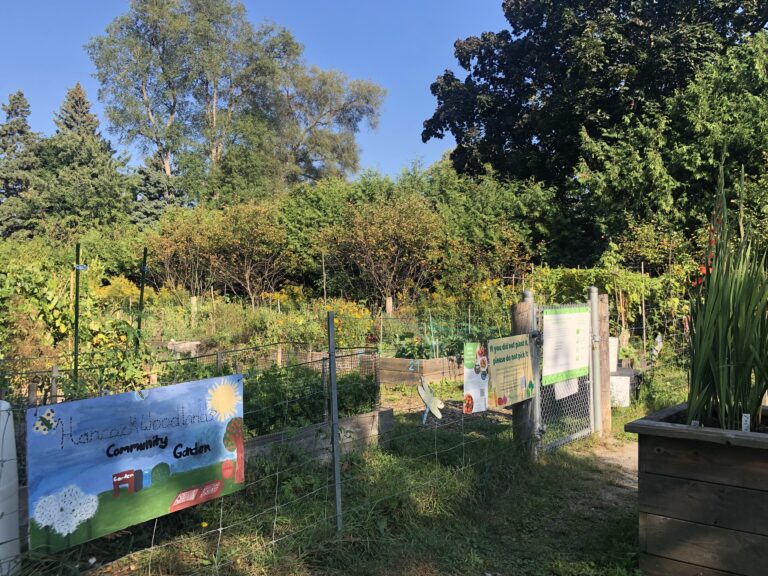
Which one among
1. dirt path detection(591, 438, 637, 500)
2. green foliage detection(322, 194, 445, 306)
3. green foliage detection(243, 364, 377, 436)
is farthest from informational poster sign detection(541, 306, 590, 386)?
green foliage detection(322, 194, 445, 306)

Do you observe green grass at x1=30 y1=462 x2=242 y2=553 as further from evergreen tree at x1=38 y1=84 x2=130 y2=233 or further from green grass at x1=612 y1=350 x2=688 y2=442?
evergreen tree at x1=38 y1=84 x2=130 y2=233

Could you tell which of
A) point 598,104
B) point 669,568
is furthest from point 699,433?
point 598,104

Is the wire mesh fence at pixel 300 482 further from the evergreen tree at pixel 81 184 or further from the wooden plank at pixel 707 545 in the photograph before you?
the evergreen tree at pixel 81 184

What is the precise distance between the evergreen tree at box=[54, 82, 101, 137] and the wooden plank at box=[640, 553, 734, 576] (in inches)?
1932

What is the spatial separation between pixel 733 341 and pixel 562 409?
126 inches

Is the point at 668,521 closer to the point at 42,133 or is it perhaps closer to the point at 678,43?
the point at 678,43

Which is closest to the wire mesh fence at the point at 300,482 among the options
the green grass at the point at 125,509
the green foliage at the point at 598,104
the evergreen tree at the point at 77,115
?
the green grass at the point at 125,509

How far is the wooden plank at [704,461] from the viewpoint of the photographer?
9.28 feet

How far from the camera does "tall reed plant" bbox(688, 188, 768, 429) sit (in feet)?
9.91

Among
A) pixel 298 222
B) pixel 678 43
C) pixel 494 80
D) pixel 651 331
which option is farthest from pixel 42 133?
pixel 651 331

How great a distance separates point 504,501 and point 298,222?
16.2 m

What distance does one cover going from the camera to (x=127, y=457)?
2.45 meters

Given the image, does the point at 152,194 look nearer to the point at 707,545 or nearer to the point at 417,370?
the point at 417,370

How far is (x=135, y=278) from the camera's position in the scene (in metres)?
24.4
